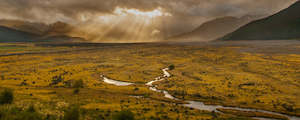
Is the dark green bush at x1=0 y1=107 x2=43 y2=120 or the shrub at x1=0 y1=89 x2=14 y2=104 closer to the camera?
the dark green bush at x1=0 y1=107 x2=43 y2=120

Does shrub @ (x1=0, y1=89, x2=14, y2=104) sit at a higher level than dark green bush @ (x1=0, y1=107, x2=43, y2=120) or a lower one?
higher

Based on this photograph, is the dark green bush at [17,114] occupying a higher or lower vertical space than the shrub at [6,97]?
lower

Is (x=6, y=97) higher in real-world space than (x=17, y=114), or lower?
higher

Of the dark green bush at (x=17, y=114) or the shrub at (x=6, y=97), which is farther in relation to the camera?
the shrub at (x=6, y=97)

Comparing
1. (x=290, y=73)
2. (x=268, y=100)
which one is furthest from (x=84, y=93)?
(x=290, y=73)

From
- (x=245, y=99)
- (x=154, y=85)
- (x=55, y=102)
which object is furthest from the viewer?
(x=154, y=85)

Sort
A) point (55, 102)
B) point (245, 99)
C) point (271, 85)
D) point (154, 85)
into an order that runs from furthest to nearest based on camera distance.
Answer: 1. point (154, 85)
2. point (271, 85)
3. point (245, 99)
4. point (55, 102)

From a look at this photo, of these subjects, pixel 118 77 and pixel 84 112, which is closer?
pixel 84 112

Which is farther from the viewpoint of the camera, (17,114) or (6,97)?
(6,97)

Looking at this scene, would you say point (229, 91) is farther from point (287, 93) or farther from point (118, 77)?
point (118, 77)

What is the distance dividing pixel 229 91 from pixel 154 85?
27.9 m

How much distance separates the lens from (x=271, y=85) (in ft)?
242

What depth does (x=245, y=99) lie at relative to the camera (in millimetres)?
57719

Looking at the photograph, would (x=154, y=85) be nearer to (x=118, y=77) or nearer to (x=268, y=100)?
(x=118, y=77)
